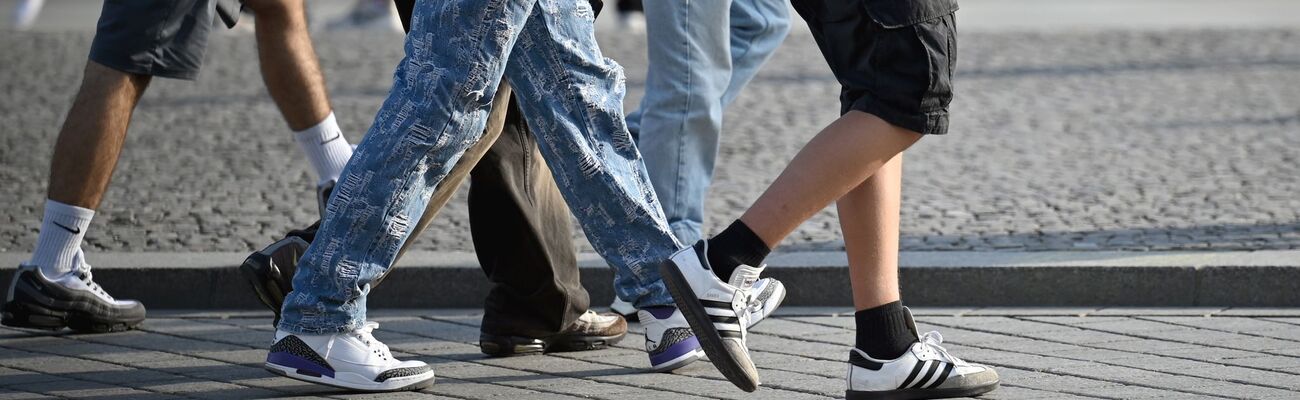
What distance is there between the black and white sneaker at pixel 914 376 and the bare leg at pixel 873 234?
0.32 ft

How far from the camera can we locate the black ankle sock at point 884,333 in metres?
3.56

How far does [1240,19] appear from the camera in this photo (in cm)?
1383

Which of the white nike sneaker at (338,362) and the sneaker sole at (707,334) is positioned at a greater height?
the sneaker sole at (707,334)

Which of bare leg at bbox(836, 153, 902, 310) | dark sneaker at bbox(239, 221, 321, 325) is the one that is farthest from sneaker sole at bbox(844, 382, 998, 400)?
dark sneaker at bbox(239, 221, 321, 325)

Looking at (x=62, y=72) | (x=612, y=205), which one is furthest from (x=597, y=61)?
(x=62, y=72)

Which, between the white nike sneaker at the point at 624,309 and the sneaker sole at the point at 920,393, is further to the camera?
the white nike sneaker at the point at 624,309

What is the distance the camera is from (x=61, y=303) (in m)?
4.37

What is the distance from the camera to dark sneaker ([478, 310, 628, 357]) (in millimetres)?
4156

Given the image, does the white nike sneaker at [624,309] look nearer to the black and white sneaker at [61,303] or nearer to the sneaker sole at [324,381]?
the sneaker sole at [324,381]

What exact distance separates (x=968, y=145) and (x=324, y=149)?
332cm

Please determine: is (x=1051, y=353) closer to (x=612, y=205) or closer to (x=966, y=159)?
(x=612, y=205)

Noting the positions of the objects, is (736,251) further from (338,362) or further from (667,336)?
(338,362)

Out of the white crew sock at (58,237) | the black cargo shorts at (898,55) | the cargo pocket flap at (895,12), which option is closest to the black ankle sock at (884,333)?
the black cargo shorts at (898,55)

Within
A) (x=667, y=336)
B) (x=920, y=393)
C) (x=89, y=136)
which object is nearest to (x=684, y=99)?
(x=667, y=336)
